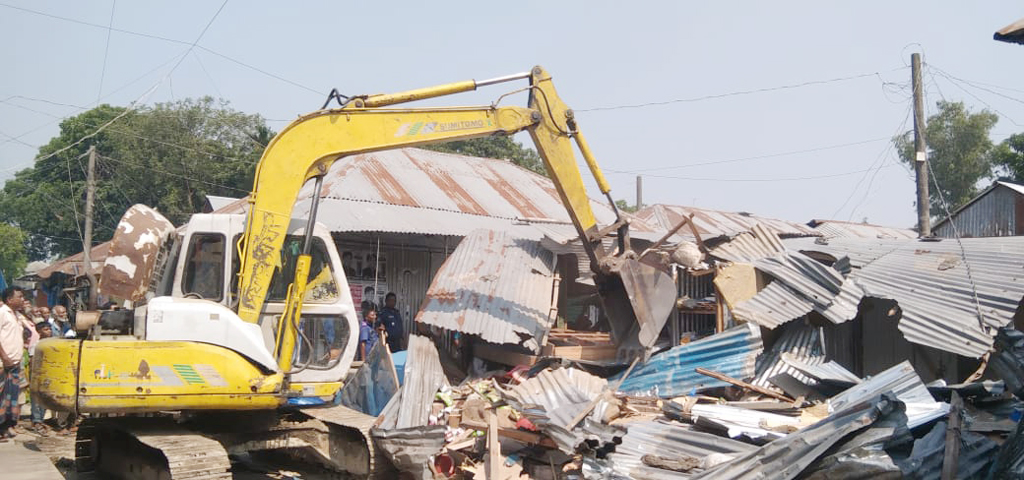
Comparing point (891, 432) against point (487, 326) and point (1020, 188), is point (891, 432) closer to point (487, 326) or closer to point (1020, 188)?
point (487, 326)

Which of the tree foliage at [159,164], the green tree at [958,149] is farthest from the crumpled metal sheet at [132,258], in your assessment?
the green tree at [958,149]

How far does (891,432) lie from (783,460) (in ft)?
2.82

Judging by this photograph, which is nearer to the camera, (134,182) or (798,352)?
(798,352)

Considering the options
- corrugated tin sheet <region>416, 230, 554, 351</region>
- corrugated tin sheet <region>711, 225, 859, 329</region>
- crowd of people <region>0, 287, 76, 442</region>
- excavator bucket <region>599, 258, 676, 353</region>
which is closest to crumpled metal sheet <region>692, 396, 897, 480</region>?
corrugated tin sheet <region>711, 225, 859, 329</region>

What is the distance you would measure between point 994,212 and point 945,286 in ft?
43.4

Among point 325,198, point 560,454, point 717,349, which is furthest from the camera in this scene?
point 325,198

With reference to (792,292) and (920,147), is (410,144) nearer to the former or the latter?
(792,292)

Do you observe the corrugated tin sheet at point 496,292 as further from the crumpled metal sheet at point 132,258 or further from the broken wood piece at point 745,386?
the crumpled metal sheet at point 132,258

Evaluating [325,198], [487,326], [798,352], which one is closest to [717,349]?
[798,352]

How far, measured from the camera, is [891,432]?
635 cm

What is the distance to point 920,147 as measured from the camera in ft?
49.1

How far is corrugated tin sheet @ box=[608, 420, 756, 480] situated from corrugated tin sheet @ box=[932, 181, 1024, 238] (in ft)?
50.8

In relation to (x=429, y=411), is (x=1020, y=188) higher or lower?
higher

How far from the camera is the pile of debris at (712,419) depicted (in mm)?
6324
